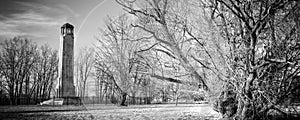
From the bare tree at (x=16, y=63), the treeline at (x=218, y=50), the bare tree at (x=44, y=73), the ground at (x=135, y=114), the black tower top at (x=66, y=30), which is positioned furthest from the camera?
the bare tree at (x=44, y=73)

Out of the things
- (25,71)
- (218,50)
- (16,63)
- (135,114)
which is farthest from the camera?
(25,71)

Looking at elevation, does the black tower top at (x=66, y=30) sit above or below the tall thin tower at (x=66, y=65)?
above

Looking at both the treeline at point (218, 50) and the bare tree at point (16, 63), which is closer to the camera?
the treeline at point (218, 50)

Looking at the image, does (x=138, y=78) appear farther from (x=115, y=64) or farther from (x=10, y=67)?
(x=10, y=67)

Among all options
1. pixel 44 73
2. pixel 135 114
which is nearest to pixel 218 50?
pixel 135 114

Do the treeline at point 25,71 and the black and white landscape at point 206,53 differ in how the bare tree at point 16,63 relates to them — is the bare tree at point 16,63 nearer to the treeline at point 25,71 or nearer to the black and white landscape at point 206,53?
the treeline at point 25,71

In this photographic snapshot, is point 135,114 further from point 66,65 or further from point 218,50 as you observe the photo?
point 66,65

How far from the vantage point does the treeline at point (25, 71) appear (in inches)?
1221

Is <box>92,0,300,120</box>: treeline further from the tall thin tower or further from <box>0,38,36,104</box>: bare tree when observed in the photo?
<box>0,38,36,104</box>: bare tree

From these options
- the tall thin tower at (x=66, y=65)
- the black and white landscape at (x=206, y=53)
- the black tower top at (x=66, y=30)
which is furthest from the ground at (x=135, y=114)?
the black tower top at (x=66, y=30)

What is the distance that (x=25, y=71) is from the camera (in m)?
35.2

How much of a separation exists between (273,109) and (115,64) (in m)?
4.09

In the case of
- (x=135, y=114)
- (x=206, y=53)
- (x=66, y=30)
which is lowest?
(x=135, y=114)

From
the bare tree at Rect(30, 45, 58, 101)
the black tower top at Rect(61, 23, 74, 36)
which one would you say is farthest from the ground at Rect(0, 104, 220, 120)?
the bare tree at Rect(30, 45, 58, 101)
